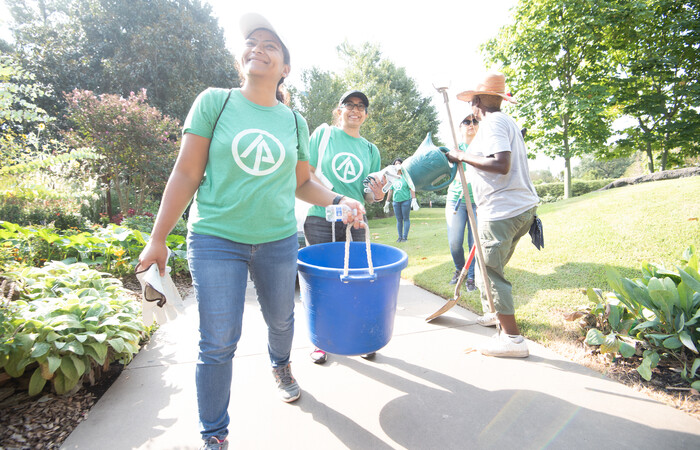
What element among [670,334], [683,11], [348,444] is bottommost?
[348,444]

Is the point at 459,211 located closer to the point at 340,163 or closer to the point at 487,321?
the point at 487,321

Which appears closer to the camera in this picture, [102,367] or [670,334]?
[670,334]

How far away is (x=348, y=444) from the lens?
5.36 feet

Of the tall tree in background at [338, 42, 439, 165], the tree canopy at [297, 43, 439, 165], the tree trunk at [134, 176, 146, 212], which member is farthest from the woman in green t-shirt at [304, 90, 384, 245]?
the tall tree in background at [338, 42, 439, 165]

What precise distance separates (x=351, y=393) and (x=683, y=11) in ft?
54.1

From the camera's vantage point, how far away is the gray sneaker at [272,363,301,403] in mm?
1948

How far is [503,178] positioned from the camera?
2.37 meters

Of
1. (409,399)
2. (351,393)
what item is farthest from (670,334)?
(351,393)

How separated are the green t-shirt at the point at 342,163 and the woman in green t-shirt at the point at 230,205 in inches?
31.7

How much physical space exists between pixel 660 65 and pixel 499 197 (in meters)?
14.3

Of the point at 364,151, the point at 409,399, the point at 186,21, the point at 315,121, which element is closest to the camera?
the point at 409,399

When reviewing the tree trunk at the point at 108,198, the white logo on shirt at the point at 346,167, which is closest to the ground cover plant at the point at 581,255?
the white logo on shirt at the point at 346,167

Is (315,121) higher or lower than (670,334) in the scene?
higher

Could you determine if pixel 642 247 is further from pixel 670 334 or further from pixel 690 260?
pixel 670 334
